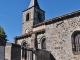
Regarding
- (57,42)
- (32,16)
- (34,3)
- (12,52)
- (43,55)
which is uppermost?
(34,3)

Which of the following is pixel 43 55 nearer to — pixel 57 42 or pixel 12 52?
pixel 57 42

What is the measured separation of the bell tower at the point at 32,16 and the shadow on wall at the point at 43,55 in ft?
44.8

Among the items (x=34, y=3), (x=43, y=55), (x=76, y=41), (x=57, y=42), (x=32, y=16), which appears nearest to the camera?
(x=76, y=41)

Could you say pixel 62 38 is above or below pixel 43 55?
above

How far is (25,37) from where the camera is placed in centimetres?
2219

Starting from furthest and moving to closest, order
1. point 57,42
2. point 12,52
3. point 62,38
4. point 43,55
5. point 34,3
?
point 34,3
point 57,42
point 43,55
point 62,38
point 12,52

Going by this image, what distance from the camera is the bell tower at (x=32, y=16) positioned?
30689 millimetres

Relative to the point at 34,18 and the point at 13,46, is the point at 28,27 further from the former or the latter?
the point at 13,46

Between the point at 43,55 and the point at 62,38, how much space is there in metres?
2.63

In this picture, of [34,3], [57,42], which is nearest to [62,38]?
[57,42]

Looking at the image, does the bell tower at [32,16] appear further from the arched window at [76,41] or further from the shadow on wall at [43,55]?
the arched window at [76,41]

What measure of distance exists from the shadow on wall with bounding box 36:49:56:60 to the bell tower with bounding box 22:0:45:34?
1366 centimetres

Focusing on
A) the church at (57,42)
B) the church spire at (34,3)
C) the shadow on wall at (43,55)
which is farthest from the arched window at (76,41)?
the church spire at (34,3)

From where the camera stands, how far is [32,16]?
30.9m
